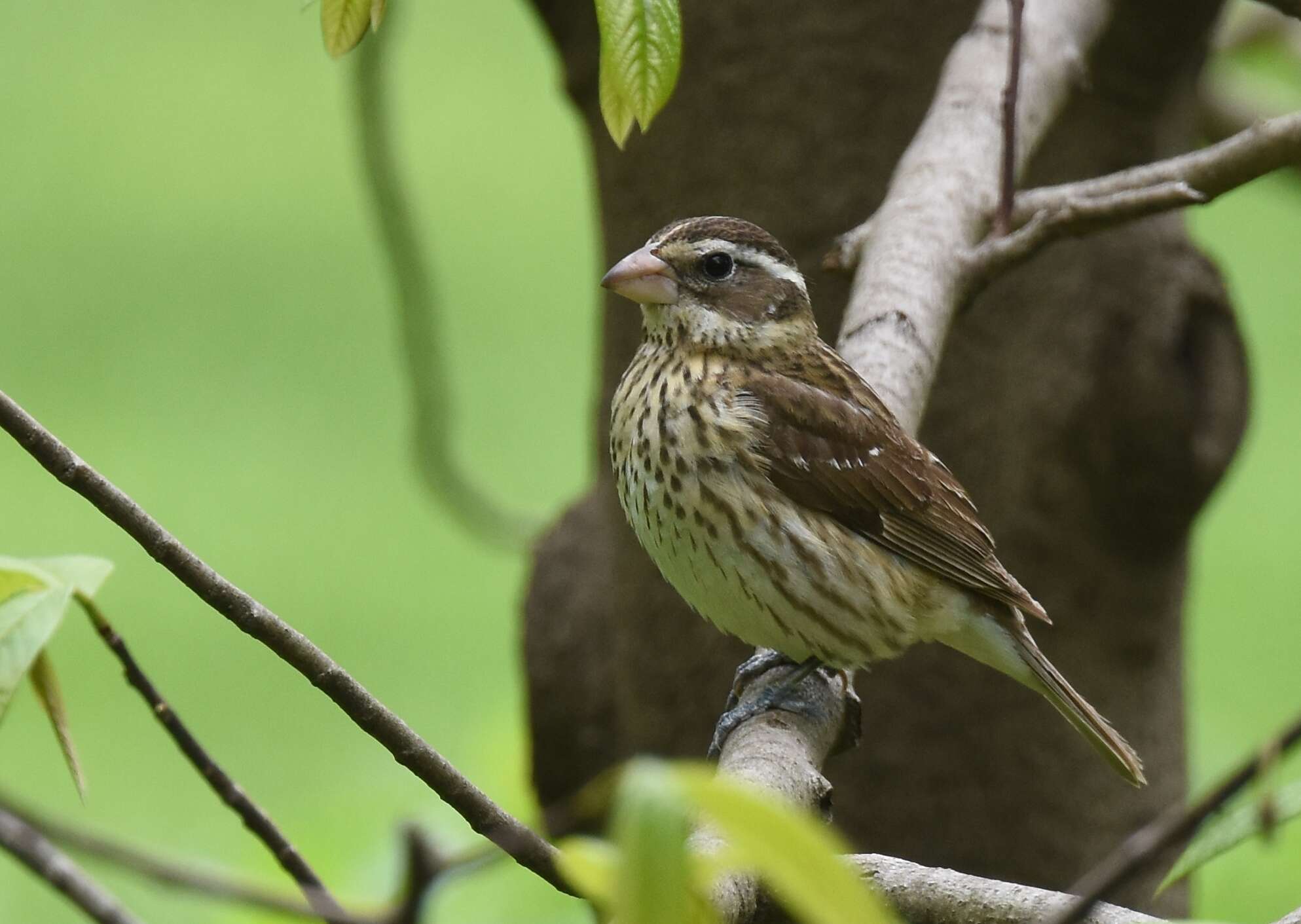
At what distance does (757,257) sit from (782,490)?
0.44 metres

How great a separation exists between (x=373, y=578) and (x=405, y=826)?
7.68 m

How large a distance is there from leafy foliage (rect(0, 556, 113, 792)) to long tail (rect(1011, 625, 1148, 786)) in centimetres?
180

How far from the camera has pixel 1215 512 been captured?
9172 millimetres

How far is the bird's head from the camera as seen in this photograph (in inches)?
124

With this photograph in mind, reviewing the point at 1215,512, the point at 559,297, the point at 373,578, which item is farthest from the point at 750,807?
the point at 559,297

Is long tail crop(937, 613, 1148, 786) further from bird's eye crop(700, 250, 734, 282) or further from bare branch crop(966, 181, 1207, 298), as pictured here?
bird's eye crop(700, 250, 734, 282)

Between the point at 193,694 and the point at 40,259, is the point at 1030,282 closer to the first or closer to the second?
the point at 193,694

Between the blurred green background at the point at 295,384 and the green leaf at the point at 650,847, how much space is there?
4.38 metres

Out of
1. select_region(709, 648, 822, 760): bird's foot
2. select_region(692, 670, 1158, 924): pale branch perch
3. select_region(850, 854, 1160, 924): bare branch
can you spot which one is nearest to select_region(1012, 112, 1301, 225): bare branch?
select_region(709, 648, 822, 760): bird's foot

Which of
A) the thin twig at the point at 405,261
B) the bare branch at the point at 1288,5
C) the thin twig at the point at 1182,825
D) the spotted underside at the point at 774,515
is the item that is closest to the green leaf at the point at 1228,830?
the thin twig at the point at 1182,825

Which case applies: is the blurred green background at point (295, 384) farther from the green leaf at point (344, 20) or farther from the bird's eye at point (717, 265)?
the green leaf at point (344, 20)

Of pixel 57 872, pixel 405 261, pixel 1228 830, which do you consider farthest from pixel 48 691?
pixel 405 261

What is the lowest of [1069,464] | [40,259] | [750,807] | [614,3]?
[40,259]

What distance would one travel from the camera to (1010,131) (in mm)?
2732
